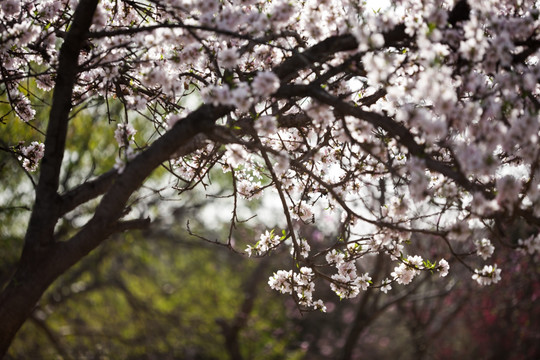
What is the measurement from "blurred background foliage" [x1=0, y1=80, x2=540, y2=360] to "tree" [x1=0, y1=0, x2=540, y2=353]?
14.1 ft

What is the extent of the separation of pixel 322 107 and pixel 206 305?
11.2 metres

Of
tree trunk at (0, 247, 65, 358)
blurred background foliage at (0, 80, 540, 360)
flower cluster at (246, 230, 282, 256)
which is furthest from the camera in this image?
blurred background foliage at (0, 80, 540, 360)

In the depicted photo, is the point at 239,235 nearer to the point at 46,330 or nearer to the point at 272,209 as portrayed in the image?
the point at 272,209

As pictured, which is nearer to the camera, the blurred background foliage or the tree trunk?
the tree trunk

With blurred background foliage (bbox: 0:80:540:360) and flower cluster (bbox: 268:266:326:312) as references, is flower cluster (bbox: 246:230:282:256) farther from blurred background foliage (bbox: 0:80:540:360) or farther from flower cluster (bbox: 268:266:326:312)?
blurred background foliage (bbox: 0:80:540:360)

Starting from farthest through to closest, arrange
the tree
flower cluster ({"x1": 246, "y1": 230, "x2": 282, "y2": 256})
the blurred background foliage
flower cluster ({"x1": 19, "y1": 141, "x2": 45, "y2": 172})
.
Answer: the blurred background foliage → flower cluster ({"x1": 246, "y1": 230, "x2": 282, "y2": 256}) → flower cluster ({"x1": 19, "y1": 141, "x2": 45, "y2": 172}) → the tree

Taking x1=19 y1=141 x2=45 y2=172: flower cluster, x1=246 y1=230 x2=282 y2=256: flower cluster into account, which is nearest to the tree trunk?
x1=19 y1=141 x2=45 y2=172: flower cluster

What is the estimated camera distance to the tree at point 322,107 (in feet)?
8.70

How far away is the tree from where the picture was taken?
265cm

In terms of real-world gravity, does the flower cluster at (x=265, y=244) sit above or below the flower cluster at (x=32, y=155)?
below

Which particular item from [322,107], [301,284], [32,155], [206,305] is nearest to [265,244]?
[301,284]

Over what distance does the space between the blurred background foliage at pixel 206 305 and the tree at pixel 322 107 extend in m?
4.31

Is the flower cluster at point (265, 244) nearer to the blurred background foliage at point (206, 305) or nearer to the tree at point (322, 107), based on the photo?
the tree at point (322, 107)

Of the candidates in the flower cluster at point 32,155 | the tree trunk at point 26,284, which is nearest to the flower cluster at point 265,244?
the tree trunk at point 26,284
